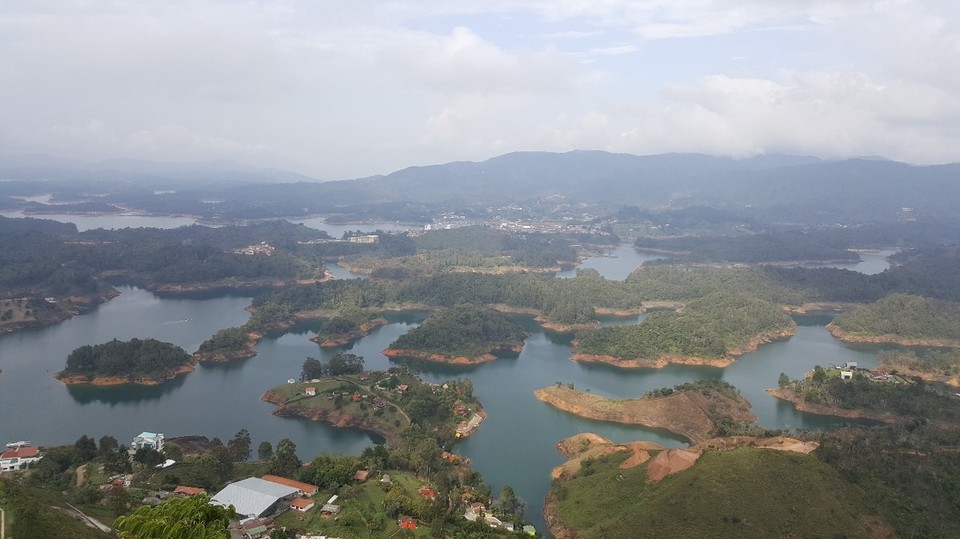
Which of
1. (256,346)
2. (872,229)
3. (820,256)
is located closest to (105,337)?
(256,346)

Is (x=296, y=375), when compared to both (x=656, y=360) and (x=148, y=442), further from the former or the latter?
(x=656, y=360)

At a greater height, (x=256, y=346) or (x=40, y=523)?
(x=40, y=523)

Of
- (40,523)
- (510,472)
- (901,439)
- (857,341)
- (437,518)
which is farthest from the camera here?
(857,341)

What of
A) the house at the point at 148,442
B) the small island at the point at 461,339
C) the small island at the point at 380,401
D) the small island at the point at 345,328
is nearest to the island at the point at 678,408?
the small island at the point at 380,401

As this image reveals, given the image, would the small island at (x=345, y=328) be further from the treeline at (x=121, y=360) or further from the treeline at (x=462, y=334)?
the treeline at (x=121, y=360)

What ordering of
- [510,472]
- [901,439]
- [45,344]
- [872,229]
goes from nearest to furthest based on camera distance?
[901,439]
[510,472]
[45,344]
[872,229]

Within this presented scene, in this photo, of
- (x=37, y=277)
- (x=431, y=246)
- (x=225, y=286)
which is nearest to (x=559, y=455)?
(x=225, y=286)

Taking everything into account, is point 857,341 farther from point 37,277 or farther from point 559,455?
point 37,277

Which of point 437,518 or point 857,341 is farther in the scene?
point 857,341
